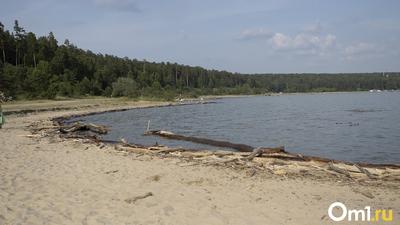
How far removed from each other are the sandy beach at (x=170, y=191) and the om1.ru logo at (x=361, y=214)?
20 cm

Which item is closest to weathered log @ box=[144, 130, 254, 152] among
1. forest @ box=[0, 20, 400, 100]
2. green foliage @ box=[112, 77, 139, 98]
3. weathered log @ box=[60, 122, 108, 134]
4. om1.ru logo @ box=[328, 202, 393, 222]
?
weathered log @ box=[60, 122, 108, 134]

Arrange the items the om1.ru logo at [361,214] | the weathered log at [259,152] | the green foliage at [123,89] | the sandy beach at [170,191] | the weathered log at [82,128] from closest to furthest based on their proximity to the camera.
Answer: the sandy beach at [170,191]
the om1.ru logo at [361,214]
the weathered log at [259,152]
the weathered log at [82,128]
the green foliage at [123,89]

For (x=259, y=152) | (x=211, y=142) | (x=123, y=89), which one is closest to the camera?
(x=259, y=152)

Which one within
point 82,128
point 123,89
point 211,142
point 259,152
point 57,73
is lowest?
point 211,142

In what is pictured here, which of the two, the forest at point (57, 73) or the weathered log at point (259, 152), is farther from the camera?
the forest at point (57, 73)

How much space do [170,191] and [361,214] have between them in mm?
4504

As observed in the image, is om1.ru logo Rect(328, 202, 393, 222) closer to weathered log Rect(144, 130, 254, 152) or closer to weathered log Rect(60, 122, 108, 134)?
weathered log Rect(144, 130, 254, 152)

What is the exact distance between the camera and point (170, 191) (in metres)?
10.3

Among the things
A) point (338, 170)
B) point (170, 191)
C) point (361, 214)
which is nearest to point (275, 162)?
point (338, 170)

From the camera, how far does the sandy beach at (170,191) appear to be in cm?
808

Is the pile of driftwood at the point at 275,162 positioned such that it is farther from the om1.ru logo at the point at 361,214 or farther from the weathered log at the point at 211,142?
the weathered log at the point at 211,142

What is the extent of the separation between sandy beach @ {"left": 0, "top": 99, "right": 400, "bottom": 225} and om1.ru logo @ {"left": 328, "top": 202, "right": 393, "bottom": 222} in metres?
0.20

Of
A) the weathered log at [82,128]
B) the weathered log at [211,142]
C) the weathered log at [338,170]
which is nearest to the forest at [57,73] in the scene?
the weathered log at [82,128]

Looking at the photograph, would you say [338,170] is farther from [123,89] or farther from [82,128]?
[123,89]
